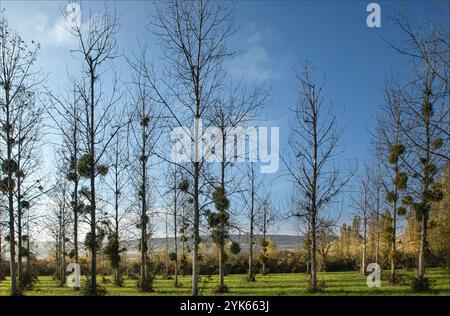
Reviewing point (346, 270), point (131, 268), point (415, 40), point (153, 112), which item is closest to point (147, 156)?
point (153, 112)

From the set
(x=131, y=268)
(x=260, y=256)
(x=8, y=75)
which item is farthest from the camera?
(x=131, y=268)

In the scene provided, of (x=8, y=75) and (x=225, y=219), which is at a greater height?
(x=8, y=75)

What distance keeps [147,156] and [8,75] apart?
765 cm

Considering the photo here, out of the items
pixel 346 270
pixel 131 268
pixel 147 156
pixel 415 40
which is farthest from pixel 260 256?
pixel 415 40

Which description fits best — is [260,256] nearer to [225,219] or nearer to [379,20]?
[225,219]

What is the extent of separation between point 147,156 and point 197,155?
10493 millimetres

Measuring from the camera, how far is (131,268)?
36.1 metres

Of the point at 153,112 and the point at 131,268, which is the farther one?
the point at 131,268

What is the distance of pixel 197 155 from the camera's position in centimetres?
1064
